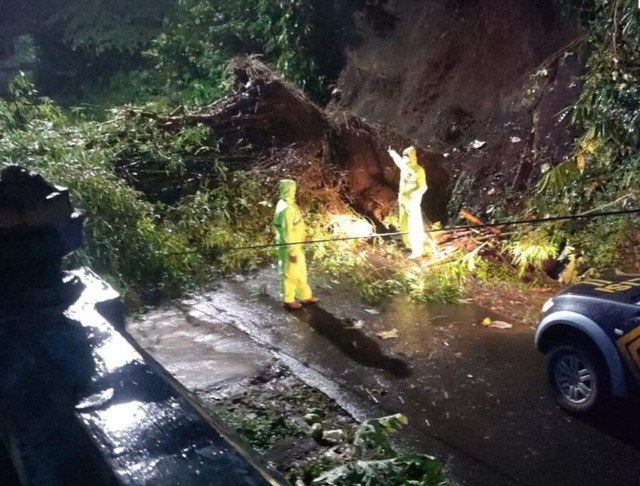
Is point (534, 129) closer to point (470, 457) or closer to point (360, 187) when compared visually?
point (360, 187)

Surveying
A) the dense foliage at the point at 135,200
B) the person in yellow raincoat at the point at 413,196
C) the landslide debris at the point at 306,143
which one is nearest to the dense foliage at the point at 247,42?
the landslide debris at the point at 306,143

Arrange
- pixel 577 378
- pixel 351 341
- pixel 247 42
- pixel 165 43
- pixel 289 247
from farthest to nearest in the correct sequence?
pixel 165 43 < pixel 247 42 < pixel 289 247 < pixel 351 341 < pixel 577 378

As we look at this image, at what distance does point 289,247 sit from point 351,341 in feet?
4.38

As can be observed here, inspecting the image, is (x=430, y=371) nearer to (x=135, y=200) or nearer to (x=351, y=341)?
(x=351, y=341)

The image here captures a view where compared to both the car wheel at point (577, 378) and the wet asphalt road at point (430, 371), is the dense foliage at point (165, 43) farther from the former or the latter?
the car wheel at point (577, 378)

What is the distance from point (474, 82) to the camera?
→ 12.3 metres

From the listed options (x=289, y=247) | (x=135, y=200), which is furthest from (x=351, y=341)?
(x=135, y=200)

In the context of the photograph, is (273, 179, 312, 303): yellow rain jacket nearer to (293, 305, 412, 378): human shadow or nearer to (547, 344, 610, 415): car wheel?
(293, 305, 412, 378): human shadow

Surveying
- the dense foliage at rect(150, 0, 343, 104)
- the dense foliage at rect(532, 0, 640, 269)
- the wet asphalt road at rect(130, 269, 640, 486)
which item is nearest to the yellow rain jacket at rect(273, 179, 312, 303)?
the wet asphalt road at rect(130, 269, 640, 486)

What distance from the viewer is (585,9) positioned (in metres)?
9.88

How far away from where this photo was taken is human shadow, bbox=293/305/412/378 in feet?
21.5

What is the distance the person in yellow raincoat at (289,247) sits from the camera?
785 cm

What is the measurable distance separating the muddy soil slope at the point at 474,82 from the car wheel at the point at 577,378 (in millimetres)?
5240

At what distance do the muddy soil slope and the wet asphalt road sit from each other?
377 cm
